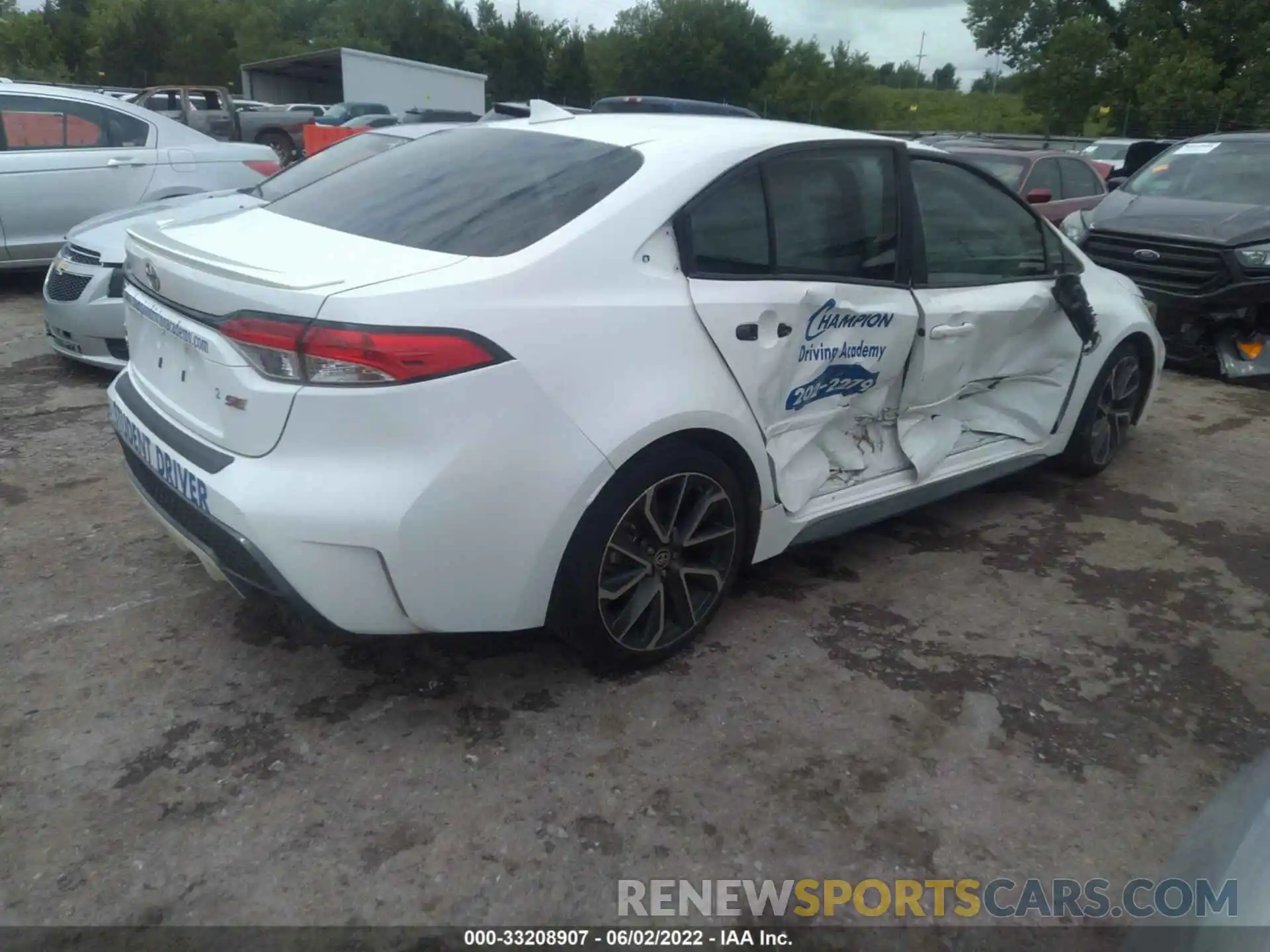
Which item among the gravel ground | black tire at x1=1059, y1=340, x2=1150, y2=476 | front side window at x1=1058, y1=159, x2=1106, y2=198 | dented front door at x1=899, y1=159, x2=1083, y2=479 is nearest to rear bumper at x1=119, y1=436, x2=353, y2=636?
the gravel ground

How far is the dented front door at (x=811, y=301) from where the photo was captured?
10.1ft

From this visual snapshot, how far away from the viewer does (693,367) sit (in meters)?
2.93

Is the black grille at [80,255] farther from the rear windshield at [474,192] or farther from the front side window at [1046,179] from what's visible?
the front side window at [1046,179]

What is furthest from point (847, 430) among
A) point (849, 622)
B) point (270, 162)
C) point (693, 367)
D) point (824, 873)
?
point (270, 162)

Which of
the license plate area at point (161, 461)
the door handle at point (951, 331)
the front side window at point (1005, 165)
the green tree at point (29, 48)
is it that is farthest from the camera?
the green tree at point (29, 48)

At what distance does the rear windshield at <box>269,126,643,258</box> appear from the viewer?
2.83 meters

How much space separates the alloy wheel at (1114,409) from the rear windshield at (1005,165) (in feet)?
18.0

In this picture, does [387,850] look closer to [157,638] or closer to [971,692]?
[157,638]

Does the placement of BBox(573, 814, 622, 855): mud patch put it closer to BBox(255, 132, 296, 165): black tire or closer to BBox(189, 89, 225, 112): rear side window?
BBox(189, 89, 225, 112): rear side window

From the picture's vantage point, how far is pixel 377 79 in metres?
30.3

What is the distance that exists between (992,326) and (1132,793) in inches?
76.7

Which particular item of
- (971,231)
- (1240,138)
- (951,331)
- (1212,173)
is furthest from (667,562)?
(1240,138)

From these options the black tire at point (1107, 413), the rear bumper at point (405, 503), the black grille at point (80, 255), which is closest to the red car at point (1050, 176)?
the black tire at point (1107, 413)

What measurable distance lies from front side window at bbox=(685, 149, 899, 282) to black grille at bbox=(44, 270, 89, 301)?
13.5ft
